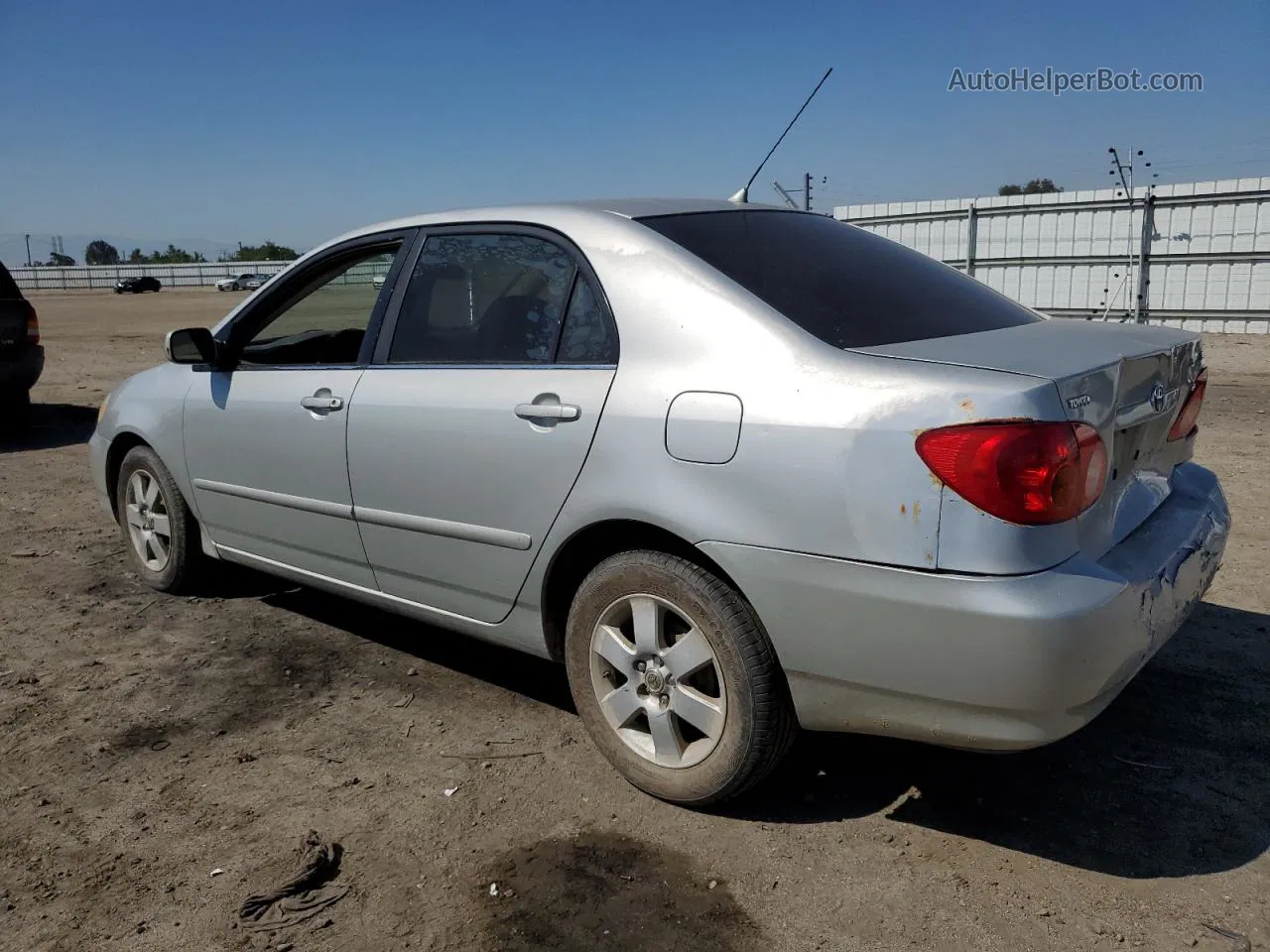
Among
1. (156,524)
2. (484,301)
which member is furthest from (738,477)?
(156,524)

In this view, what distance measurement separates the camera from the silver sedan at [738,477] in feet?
7.69

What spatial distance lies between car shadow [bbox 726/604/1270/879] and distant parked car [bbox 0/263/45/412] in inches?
351

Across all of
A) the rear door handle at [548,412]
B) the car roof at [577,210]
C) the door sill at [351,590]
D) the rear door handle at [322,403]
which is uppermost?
the car roof at [577,210]

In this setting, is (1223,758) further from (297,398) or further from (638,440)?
(297,398)

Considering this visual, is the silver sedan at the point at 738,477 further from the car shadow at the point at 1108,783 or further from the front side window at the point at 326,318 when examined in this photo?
the car shadow at the point at 1108,783

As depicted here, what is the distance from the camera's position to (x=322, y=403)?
3742 mm

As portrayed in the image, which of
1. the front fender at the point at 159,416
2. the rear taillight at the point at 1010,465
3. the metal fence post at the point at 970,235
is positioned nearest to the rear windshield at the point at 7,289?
the front fender at the point at 159,416

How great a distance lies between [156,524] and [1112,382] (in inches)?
158

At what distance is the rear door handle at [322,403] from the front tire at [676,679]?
4.02 feet

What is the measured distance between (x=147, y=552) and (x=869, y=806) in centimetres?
359

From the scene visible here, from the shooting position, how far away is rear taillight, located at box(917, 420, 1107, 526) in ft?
7.50

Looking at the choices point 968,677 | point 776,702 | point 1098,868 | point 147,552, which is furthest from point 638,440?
point 147,552

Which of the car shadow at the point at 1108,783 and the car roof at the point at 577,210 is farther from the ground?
the car roof at the point at 577,210

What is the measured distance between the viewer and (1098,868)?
2.62 metres
